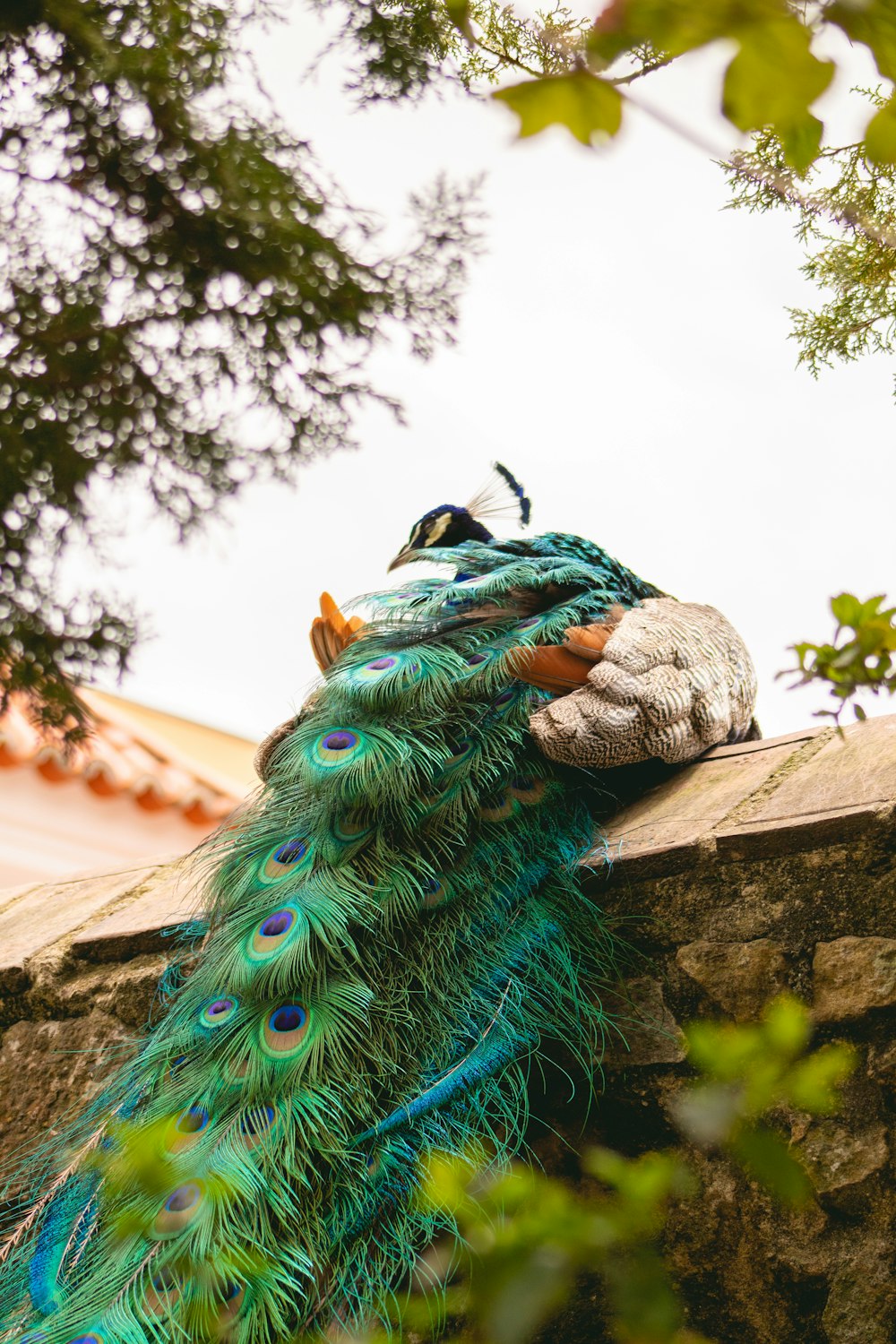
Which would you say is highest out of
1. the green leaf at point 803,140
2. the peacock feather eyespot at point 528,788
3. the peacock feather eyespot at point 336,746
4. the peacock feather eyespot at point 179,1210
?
the green leaf at point 803,140

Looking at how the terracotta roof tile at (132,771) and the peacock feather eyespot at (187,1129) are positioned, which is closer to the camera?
the peacock feather eyespot at (187,1129)

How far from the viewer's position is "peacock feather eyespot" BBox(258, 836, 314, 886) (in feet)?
5.40

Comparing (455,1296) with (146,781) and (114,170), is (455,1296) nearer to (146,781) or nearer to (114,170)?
(114,170)

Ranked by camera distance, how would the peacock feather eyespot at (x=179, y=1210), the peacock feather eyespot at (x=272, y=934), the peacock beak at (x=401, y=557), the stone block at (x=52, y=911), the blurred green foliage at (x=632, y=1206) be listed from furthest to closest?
the peacock beak at (x=401, y=557) < the stone block at (x=52, y=911) < the peacock feather eyespot at (x=272, y=934) < the peacock feather eyespot at (x=179, y=1210) < the blurred green foliage at (x=632, y=1206)

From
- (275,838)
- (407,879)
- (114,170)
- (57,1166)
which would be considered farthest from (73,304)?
(57,1166)

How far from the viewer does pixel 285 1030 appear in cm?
144

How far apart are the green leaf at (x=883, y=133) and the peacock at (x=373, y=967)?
3.02 ft

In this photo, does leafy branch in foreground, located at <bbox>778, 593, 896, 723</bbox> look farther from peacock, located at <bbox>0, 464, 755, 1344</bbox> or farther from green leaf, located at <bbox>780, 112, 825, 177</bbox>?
peacock, located at <bbox>0, 464, 755, 1344</bbox>

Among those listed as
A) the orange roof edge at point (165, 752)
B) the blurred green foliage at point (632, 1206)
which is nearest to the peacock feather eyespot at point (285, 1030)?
the blurred green foliage at point (632, 1206)

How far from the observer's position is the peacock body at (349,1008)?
120 centimetres

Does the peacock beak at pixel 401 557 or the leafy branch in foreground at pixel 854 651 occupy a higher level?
the peacock beak at pixel 401 557

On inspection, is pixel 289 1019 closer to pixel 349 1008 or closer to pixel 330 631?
pixel 349 1008

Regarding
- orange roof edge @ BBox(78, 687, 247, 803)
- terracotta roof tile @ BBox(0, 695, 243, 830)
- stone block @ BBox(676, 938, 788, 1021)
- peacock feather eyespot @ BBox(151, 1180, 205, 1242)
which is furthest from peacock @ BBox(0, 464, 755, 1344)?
orange roof edge @ BBox(78, 687, 247, 803)

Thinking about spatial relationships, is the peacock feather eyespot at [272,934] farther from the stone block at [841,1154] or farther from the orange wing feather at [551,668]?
the stone block at [841,1154]
